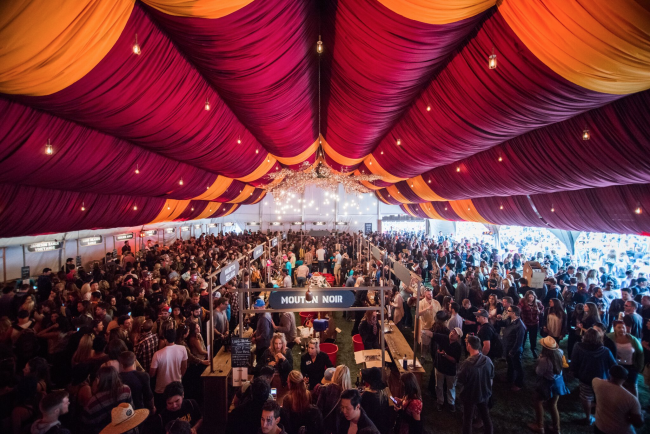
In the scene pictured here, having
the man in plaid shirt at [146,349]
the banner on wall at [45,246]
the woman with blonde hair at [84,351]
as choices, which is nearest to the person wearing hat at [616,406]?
the man in plaid shirt at [146,349]

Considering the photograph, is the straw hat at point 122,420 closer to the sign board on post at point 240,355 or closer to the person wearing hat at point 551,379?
the sign board on post at point 240,355

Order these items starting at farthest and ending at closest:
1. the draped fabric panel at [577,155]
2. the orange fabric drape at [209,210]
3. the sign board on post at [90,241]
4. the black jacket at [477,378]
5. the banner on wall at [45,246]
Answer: the orange fabric drape at [209,210]
the sign board on post at [90,241]
the banner on wall at [45,246]
the black jacket at [477,378]
the draped fabric panel at [577,155]

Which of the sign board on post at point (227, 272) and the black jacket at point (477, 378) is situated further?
the sign board on post at point (227, 272)

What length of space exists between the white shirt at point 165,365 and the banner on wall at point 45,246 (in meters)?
8.61

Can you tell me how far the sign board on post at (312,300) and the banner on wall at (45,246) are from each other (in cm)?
968

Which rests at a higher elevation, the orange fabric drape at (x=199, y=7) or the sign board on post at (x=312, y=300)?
the orange fabric drape at (x=199, y=7)

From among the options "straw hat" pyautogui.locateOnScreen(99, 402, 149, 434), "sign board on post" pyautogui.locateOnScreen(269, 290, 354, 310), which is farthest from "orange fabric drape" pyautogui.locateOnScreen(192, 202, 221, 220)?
"straw hat" pyautogui.locateOnScreen(99, 402, 149, 434)

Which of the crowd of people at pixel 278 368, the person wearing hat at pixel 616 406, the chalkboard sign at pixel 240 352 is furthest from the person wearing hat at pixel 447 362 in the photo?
the chalkboard sign at pixel 240 352

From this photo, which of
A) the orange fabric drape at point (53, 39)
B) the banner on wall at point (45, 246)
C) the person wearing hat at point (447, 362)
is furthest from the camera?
the banner on wall at point (45, 246)

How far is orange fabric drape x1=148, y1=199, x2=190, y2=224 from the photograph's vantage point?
10.7 metres

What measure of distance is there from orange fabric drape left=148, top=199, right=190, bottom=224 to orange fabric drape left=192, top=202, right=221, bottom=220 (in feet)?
6.99

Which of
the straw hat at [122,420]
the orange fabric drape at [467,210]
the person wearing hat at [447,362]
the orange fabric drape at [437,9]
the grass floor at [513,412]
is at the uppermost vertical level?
the orange fabric drape at [437,9]

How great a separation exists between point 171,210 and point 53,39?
991cm

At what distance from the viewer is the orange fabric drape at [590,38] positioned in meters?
1.68
